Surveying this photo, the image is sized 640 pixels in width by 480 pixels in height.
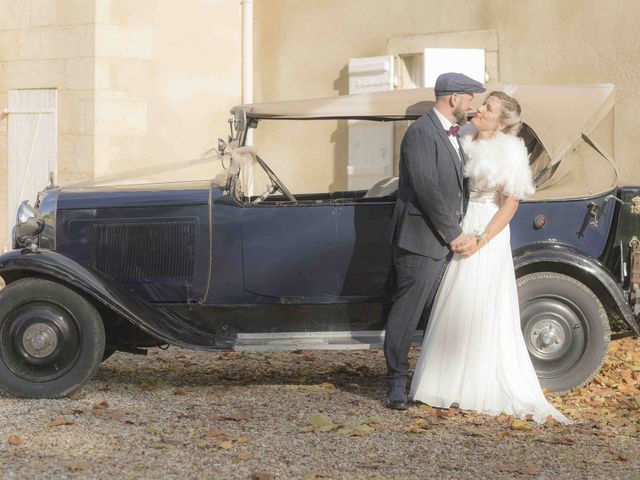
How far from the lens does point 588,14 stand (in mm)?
10641

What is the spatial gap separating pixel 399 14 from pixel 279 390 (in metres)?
5.99

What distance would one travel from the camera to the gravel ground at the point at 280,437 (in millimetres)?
4938

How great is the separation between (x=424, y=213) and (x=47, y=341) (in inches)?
87.1

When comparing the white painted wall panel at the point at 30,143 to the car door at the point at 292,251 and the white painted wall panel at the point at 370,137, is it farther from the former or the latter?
the car door at the point at 292,251

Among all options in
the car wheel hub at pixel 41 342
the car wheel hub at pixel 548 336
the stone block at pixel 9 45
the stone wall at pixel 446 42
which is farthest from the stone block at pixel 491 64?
the car wheel hub at pixel 41 342

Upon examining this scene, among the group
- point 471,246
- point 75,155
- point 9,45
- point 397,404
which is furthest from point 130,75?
point 397,404

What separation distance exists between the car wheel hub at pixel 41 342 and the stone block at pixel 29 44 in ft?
22.3

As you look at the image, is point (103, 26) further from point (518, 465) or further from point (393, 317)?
point (518, 465)

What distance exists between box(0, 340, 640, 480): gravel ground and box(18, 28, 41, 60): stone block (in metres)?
6.44

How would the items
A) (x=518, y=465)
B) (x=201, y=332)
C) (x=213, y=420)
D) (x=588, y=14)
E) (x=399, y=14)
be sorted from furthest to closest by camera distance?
1. (x=399, y=14)
2. (x=588, y=14)
3. (x=201, y=332)
4. (x=213, y=420)
5. (x=518, y=465)

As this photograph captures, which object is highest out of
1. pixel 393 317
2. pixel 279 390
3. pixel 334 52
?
pixel 334 52

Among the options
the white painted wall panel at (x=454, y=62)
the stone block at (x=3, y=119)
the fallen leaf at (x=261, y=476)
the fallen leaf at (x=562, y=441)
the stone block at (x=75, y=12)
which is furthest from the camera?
the stone block at (x=3, y=119)

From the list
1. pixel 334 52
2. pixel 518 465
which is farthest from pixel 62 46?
pixel 518 465

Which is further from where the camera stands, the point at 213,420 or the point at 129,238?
the point at 129,238
